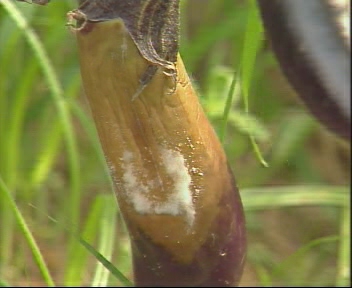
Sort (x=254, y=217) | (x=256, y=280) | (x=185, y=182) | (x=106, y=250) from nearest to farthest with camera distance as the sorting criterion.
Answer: (x=185, y=182) < (x=106, y=250) < (x=256, y=280) < (x=254, y=217)

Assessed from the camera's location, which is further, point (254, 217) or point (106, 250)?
point (254, 217)

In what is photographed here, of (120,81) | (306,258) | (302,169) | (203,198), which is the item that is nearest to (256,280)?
(306,258)

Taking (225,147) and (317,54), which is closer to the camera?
(317,54)

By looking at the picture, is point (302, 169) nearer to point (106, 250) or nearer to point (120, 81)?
point (106, 250)

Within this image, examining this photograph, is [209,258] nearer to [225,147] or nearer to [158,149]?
[158,149]

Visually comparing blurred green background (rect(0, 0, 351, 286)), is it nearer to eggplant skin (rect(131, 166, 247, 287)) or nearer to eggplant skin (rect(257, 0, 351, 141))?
eggplant skin (rect(131, 166, 247, 287))

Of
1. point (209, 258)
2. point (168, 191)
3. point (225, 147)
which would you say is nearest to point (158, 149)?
point (168, 191)

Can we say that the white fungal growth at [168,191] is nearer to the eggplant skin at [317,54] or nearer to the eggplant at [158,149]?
the eggplant at [158,149]
